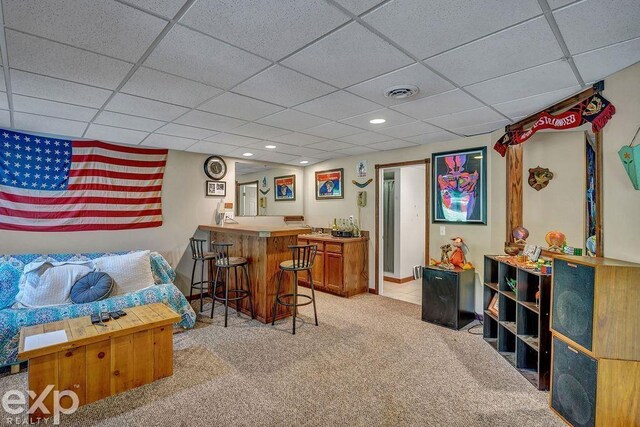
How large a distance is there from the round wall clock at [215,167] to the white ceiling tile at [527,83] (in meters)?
3.97

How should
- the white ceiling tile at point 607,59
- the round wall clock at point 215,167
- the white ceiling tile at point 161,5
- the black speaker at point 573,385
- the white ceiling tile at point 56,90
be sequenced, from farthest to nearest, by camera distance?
the round wall clock at point 215,167 → the white ceiling tile at point 56,90 → the black speaker at point 573,385 → the white ceiling tile at point 607,59 → the white ceiling tile at point 161,5

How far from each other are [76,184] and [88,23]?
A: 3.12m

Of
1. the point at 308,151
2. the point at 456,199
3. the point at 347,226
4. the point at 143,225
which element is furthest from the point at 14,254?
the point at 456,199

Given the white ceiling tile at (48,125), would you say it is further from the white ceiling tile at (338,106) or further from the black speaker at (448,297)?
the black speaker at (448,297)

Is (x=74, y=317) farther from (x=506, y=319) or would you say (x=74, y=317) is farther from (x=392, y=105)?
(x=506, y=319)

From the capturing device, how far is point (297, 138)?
4.10 metres

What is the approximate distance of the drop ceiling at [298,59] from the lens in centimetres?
149

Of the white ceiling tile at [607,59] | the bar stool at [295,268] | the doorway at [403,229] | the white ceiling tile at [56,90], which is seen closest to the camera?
the white ceiling tile at [607,59]

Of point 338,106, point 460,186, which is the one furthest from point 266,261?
point 460,186

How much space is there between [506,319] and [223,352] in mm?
2788

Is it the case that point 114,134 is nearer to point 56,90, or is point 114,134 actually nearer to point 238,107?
point 56,90

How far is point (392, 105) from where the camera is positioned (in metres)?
2.82

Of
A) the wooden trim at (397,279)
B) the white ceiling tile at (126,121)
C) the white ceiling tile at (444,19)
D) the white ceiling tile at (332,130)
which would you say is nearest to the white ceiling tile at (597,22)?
the white ceiling tile at (444,19)

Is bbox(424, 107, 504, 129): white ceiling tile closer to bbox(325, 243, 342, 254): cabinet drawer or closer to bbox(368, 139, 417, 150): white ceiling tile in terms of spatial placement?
bbox(368, 139, 417, 150): white ceiling tile
